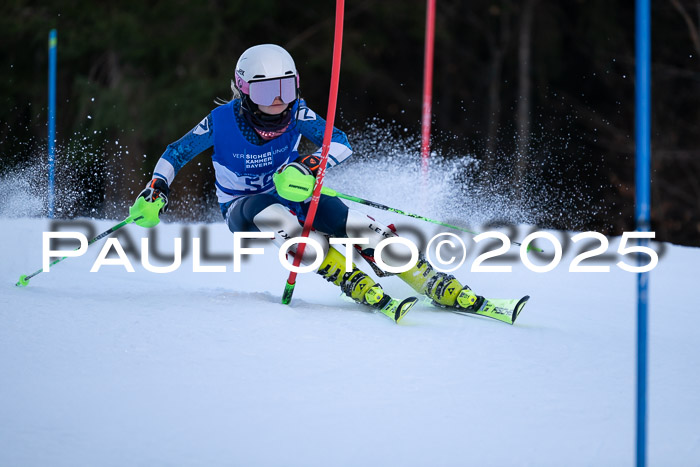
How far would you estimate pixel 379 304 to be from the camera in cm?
321

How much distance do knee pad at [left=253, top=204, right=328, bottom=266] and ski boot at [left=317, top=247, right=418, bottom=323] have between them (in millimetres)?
56

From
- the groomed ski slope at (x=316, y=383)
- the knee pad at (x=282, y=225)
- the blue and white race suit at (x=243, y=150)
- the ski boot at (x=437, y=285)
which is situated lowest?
the groomed ski slope at (x=316, y=383)

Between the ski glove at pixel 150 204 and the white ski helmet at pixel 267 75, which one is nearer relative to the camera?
the white ski helmet at pixel 267 75

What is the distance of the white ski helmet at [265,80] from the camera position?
3148 mm

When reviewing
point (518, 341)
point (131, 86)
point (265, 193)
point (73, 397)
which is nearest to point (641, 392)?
point (518, 341)

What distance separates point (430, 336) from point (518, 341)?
312 millimetres

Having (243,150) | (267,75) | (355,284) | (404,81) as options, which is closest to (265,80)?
(267,75)

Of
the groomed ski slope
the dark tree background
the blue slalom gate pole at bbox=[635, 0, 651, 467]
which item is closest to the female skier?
the groomed ski slope

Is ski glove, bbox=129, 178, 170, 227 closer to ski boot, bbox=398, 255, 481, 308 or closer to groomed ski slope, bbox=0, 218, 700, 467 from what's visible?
groomed ski slope, bbox=0, 218, 700, 467

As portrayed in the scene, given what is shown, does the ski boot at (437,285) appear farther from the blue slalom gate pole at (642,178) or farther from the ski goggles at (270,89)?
the blue slalom gate pole at (642,178)

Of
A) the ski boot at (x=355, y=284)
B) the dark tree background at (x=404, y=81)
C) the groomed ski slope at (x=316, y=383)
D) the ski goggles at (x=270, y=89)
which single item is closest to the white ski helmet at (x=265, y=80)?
the ski goggles at (x=270, y=89)

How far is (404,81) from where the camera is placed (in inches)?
515

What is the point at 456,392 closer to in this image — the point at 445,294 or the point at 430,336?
the point at 430,336

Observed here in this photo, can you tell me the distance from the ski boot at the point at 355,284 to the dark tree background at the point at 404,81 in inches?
248
